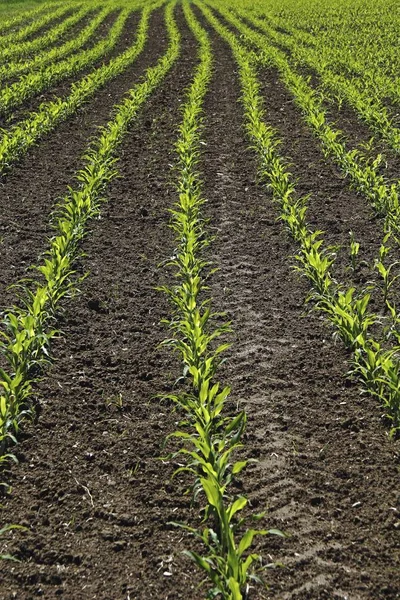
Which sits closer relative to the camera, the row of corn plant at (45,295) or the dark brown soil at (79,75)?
the row of corn plant at (45,295)

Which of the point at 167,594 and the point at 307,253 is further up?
the point at 167,594

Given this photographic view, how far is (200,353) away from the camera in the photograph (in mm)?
4148

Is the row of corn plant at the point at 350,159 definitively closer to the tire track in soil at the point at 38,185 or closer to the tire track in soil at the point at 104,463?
the tire track in soil at the point at 104,463

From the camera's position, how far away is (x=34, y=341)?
4535 mm

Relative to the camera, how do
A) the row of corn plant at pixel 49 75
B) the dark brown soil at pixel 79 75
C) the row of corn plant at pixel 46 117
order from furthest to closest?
the row of corn plant at pixel 49 75, the dark brown soil at pixel 79 75, the row of corn plant at pixel 46 117

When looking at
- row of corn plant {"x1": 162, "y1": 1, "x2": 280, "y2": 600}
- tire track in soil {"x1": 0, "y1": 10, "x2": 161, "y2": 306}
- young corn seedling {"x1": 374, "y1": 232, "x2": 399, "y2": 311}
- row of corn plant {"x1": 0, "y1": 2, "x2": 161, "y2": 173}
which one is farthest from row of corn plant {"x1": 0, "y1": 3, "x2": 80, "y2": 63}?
young corn seedling {"x1": 374, "y1": 232, "x2": 399, "y2": 311}

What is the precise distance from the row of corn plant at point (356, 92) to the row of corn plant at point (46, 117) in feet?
14.5

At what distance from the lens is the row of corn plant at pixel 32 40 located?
1913 centimetres

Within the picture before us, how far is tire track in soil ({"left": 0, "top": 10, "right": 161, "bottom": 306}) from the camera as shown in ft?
20.5

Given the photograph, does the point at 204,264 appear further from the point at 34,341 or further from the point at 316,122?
the point at 316,122

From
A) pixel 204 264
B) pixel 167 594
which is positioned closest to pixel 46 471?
pixel 167 594

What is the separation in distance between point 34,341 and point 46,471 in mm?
1205

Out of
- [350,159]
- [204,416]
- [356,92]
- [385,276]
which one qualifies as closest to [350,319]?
[385,276]

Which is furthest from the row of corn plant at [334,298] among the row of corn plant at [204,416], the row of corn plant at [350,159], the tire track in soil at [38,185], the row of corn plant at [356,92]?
the tire track in soil at [38,185]
